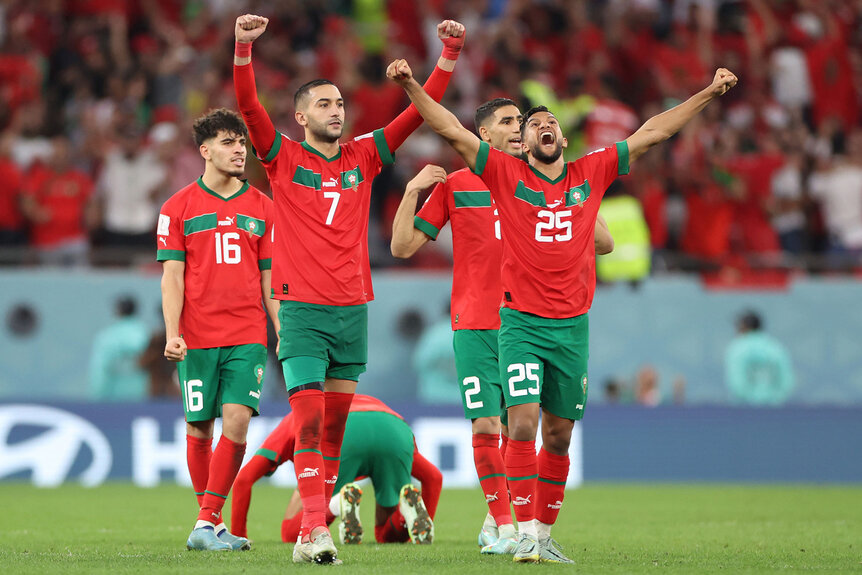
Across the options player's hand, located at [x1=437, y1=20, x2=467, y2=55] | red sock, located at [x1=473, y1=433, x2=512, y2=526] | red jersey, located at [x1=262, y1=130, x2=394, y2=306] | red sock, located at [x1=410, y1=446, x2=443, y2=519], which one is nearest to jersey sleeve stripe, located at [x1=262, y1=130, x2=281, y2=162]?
red jersey, located at [x1=262, y1=130, x2=394, y2=306]

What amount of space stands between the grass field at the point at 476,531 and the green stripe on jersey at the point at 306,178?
2171 millimetres

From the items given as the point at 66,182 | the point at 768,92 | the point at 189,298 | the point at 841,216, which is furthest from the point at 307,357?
the point at 768,92

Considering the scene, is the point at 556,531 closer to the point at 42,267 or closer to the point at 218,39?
the point at 42,267

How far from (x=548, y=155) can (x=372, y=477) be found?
9.41ft

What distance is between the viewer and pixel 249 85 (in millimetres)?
7578

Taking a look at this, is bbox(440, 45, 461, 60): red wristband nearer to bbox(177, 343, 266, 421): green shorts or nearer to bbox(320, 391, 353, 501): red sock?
bbox(320, 391, 353, 501): red sock

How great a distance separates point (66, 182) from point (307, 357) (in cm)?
967

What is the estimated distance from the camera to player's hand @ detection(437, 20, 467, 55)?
7770 millimetres

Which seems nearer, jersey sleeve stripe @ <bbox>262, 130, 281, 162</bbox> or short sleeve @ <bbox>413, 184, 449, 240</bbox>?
jersey sleeve stripe @ <bbox>262, 130, 281, 162</bbox>

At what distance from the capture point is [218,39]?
18828 millimetres

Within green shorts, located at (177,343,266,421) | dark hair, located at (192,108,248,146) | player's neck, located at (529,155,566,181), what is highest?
dark hair, located at (192,108,248,146)

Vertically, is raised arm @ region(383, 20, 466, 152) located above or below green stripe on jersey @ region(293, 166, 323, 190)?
above

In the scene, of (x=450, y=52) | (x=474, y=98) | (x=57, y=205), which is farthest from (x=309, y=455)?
(x=474, y=98)

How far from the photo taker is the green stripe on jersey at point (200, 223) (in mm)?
8742
